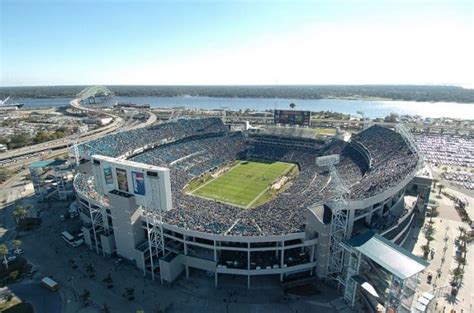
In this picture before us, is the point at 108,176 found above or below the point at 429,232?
above

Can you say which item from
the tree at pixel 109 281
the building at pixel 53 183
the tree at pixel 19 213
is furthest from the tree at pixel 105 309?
the building at pixel 53 183

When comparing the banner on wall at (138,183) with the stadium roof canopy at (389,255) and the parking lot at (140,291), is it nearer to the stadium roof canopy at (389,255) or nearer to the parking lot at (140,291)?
the parking lot at (140,291)

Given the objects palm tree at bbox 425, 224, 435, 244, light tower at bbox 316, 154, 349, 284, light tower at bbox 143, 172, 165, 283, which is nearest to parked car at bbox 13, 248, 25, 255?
light tower at bbox 143, 172, 165, 283

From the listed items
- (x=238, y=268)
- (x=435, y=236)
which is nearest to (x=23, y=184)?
(x=238, y=268)

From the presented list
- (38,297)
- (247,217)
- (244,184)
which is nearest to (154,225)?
(247,217)

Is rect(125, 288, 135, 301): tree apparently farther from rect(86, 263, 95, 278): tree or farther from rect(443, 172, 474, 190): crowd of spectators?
rect(443, 172, 474, 190): crowd of spectators

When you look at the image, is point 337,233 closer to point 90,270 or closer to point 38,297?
point 90,270
